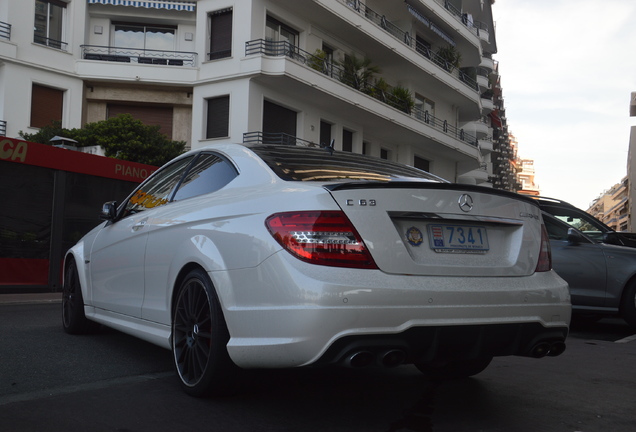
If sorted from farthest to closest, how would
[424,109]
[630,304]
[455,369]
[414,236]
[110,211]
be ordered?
[424,109], [630,304], [110,211], [455,369], [414,236]

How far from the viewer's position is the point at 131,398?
144 inches

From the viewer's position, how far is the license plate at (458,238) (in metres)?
3.24

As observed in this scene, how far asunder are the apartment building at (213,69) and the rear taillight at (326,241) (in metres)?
19.8

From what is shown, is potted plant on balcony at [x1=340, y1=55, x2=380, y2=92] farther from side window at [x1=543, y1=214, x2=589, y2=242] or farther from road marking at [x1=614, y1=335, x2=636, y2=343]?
road marking at [x1=614, y1=335, x2=636, y2=343]

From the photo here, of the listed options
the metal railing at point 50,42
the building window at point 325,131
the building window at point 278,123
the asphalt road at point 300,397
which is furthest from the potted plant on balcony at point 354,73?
Answer: the asphalt road at point 300,397

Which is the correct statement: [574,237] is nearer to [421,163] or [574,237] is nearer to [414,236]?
[414,236]

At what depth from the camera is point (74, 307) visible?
5793 millimetres

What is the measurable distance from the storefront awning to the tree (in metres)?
5.59

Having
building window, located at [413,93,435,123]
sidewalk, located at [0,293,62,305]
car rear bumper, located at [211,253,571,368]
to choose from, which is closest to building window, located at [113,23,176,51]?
building window, located at [413,93,435,123]

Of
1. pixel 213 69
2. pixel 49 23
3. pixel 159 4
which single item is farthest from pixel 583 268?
pixel 49 23

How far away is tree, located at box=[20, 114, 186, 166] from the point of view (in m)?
22.0

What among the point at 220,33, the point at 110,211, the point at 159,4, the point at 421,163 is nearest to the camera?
the point at 110,211

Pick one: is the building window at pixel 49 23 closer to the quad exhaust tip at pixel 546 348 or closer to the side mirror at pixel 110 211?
the side mirror at pixel 110 211

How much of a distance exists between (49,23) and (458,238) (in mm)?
25262
